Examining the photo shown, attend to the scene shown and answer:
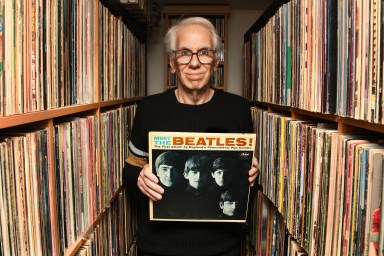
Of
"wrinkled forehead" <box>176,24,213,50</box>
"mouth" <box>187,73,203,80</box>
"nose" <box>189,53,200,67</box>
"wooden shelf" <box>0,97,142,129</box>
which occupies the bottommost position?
A: "wooden shelf" <box>0,97,142,129</box>

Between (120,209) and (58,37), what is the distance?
1258 mm

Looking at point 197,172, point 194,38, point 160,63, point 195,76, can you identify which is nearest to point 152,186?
point 197,172

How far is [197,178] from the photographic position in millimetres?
1266

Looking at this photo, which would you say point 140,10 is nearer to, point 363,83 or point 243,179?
point 243,179

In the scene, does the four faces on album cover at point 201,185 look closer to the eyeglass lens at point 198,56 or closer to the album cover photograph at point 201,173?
the album cover photograph at point 201,173

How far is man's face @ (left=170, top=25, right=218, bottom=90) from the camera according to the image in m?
1.46

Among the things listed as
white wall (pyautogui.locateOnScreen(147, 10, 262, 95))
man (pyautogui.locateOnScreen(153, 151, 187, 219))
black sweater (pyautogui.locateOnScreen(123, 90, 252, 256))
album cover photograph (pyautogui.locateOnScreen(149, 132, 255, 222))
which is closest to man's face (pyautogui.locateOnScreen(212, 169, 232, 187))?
album cover photograph (pyautogui.locateOnScreen(149, 132, 255, 222))

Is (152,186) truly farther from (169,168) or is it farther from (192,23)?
(192,23)

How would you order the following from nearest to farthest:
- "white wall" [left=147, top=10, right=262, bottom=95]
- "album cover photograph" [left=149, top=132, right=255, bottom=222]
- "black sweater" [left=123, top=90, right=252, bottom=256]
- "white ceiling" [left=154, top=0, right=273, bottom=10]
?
"album cover photograph" [left=149, top=132, right=255, bottom=222] < "black sweater" [left=123, top=90, right=252, bottom=256] < "white ceiling" [left=154, top=0, right=273, bottom=10] < "white wall" [left=147, top=10, right=262, bottom=95]

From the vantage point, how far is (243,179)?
129 cm

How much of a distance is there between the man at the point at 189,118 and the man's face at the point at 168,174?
142mm

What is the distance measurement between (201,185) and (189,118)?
0.32 metres

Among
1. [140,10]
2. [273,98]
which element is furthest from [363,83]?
[140,10]

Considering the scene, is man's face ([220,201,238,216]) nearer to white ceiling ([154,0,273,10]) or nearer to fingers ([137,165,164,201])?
fingers ([137,165,164,201])
